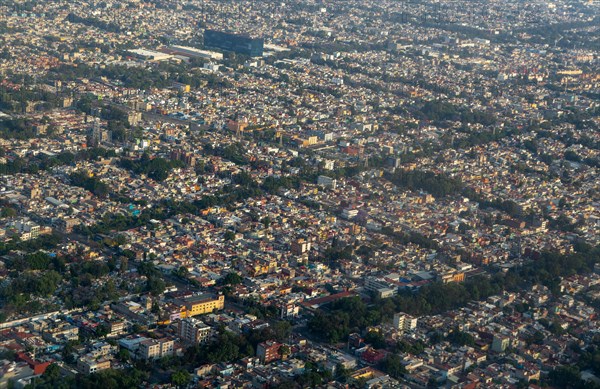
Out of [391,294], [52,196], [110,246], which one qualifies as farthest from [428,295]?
[52,196]

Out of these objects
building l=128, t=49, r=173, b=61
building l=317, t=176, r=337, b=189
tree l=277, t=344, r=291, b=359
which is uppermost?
tree l=277, t=344, r=291, b=359

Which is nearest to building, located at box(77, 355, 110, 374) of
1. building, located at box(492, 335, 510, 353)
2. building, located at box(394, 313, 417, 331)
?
building, located at box(394, 313, 417, 331)

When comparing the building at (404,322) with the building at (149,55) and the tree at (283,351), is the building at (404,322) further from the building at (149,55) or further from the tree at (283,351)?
the building at (149,55)

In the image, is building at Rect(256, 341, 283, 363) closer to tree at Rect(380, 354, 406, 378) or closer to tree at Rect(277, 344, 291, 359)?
tree at Rect(277, 344, 291, 359)

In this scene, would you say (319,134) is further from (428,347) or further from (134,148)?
(428,347)

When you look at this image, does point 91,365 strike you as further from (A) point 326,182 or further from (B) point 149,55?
(B) point 149,55

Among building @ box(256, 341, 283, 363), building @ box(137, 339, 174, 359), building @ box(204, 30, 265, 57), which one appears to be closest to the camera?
building @ box(137, 339, 174, 359)

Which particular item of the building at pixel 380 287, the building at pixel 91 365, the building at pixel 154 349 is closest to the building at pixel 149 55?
the building at pixel 380 287
